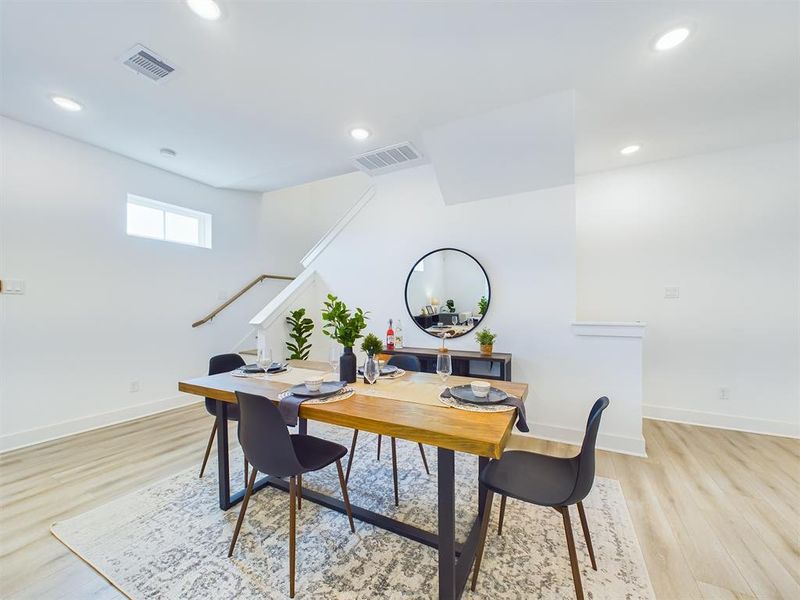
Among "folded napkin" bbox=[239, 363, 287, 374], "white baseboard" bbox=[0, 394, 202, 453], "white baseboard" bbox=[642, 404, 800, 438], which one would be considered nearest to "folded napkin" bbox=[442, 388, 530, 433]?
"folded napkin" bbox=[239, 363, 287, 374]

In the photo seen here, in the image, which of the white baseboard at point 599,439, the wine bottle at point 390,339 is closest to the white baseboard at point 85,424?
the wine bottle at point 390,339

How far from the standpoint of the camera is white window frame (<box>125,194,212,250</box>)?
142 inches

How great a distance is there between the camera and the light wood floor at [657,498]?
4.75ft

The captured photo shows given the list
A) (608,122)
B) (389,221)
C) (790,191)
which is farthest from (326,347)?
(790,191)

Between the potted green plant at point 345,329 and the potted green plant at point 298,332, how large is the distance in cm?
A: 236

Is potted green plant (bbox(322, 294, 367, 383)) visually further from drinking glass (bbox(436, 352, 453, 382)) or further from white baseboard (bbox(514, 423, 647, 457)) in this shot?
white baseboard (bbox(514, 423, 647, 457))

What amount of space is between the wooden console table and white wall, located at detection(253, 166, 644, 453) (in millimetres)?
209

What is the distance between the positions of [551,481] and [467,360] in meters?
1.64

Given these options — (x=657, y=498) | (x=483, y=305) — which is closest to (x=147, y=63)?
(x=483, y=305)

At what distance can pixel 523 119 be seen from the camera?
2.52 metres

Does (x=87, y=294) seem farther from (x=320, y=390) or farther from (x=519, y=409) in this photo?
(x=519, y=409)

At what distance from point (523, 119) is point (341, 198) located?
4221mm

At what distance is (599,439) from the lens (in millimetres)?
2795

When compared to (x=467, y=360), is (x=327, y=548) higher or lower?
lower
